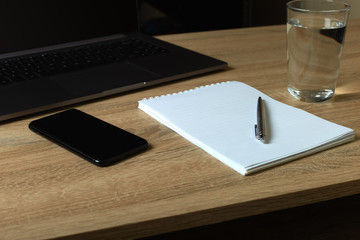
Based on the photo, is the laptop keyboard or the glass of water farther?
the laptop keyboard

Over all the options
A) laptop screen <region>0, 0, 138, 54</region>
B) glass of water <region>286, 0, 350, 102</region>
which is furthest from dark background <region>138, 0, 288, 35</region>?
glass of water <region>286, 0, 350, 102</region>

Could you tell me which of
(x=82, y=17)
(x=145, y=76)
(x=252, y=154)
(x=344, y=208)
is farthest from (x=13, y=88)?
(x=344, y=208)

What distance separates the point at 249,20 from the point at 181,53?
183 centimetres

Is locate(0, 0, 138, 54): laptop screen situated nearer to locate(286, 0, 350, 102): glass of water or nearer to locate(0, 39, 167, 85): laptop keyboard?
locate(0, 39, 167, 85): laptop keyboard

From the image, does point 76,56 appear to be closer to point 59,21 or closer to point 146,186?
point 59,21

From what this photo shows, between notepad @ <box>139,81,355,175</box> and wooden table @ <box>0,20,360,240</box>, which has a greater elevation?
notepad @ <box>139,81,355,175</box>

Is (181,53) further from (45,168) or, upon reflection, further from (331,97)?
(45,168)

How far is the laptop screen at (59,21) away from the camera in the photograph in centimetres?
105

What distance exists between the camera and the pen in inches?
26.8

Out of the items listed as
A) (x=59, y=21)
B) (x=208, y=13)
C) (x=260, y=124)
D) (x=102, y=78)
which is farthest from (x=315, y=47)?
(x=208, y=13)

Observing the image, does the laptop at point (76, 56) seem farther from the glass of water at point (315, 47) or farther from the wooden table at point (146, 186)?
the glass of water at point (315, 47)

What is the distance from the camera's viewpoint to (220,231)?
831 millimetres

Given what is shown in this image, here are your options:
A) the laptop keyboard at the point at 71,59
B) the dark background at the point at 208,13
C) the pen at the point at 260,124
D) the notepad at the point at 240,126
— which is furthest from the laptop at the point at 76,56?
the dark background at the point at 208,13

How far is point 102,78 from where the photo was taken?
3.01 ft
